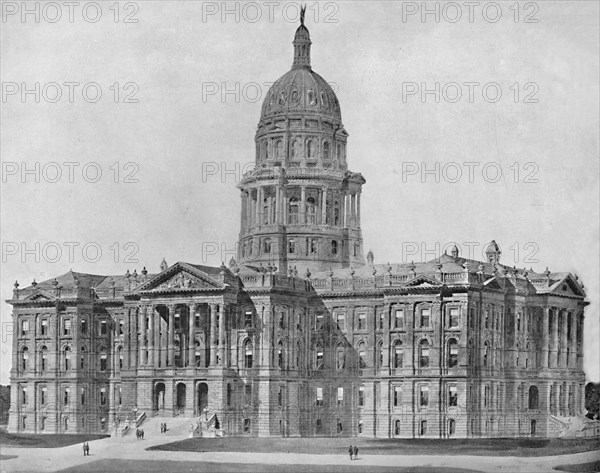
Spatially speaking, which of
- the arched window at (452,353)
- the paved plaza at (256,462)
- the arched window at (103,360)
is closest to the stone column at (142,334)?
the arched window at (103,360)

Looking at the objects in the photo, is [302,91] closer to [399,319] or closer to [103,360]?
[399,319]

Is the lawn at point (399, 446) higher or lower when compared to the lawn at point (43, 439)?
higher

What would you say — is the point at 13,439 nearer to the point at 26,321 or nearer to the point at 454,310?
the point at 26,321

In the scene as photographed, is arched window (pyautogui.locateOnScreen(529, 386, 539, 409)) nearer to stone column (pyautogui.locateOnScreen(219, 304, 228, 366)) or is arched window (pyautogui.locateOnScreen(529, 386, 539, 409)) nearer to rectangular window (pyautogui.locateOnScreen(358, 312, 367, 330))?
rectangular window (pyautogui.locateOnScreen(358, 312, 367, 330))

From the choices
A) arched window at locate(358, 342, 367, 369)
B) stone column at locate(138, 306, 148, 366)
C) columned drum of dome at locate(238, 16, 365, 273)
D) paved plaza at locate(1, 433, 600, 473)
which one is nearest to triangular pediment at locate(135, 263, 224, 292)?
stone column at locate(138, 306, 148, 366)

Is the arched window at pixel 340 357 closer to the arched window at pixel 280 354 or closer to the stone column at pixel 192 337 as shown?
the arched window at pixel 280 354

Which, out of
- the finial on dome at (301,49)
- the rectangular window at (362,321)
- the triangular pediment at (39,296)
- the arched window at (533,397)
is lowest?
the arched window at (533,397)
